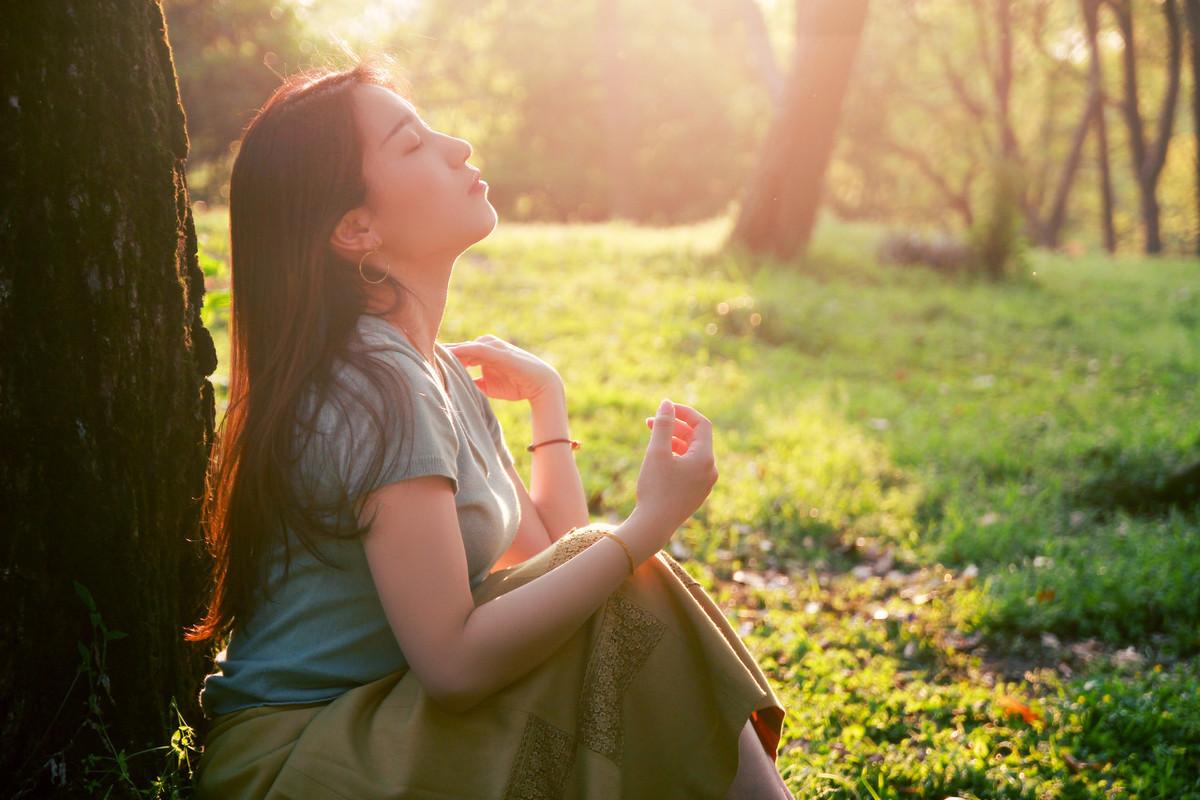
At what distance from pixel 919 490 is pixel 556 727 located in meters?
4.03

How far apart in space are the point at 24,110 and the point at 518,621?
1246 millimetres

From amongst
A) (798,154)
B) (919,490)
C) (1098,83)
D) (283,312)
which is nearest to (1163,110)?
(1098,83)

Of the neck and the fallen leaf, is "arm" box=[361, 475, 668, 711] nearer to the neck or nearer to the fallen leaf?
the neck

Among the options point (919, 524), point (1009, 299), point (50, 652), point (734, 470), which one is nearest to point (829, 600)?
point (919, 524)

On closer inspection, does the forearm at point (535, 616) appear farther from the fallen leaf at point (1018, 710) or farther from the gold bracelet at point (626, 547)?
the fallen leaf at point (1018, 710)

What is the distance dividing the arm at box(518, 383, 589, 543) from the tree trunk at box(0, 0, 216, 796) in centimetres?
92

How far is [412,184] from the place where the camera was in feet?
7.14

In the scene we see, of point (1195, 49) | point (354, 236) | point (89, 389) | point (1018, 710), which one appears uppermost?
point (1195, 49)

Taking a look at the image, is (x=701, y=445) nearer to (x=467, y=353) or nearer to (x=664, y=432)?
(x=664, y=432)

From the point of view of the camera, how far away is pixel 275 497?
6.61ft

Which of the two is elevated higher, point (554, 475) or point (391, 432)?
point (391, 432)

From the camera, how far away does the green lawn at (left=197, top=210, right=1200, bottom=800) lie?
3.25 meters

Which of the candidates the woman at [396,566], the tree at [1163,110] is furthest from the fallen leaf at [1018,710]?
the tree at [1163,110]

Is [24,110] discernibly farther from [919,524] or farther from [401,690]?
[919,524]
